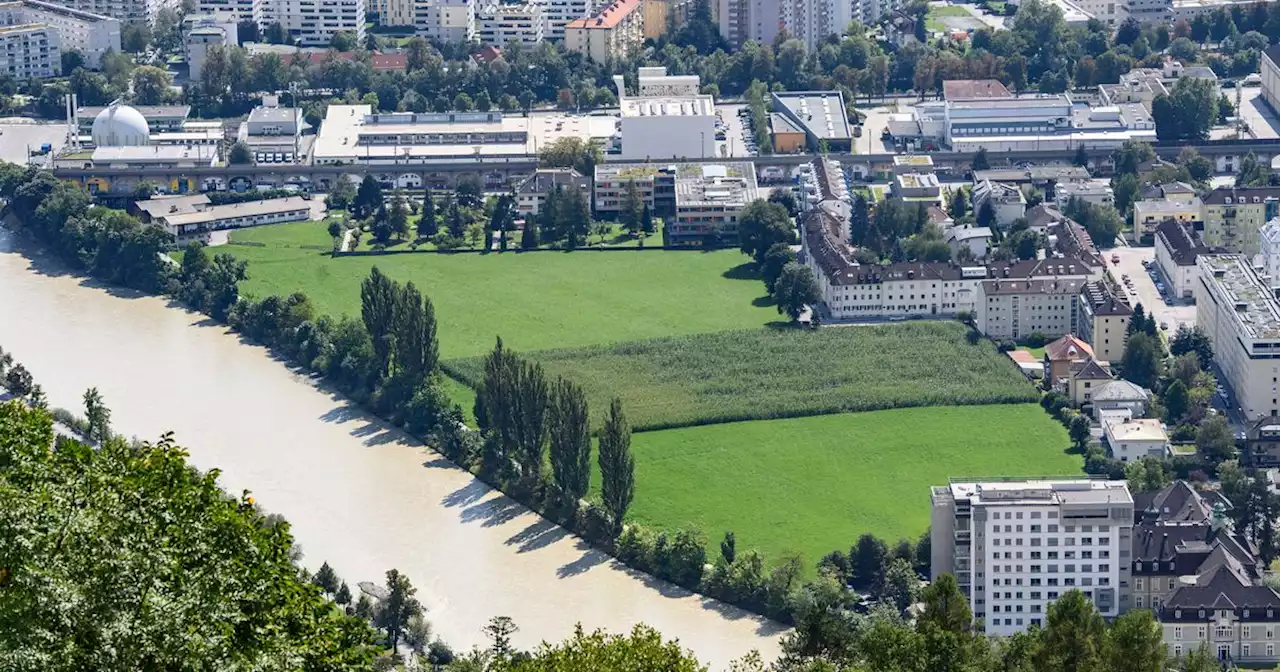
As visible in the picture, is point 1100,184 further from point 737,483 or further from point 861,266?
point 737,483

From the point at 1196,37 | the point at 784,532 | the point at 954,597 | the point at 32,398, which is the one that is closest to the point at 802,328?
the point at 784,532

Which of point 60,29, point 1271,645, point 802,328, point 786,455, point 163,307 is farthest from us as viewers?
point 60,29

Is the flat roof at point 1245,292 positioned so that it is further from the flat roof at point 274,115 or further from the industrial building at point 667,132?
the flat roof at point 274,115

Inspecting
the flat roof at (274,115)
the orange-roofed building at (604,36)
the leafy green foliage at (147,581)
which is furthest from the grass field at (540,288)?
the leafy green foliage at (147,581)

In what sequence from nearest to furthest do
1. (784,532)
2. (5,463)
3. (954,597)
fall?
(5,463), (954,597), (784,532)

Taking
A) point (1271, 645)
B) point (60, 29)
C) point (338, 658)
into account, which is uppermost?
point (60, 29)

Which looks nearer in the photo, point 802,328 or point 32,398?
point 32,398
